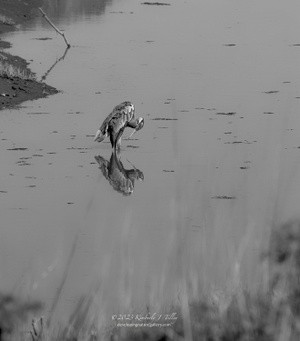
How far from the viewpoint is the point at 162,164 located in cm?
1733

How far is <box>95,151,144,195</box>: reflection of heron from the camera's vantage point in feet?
52.4

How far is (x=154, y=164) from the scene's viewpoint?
17.3 m

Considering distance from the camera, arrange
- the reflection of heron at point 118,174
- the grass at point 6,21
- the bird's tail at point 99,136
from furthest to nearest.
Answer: the grass at point 6,21, the bird's tail at point 99,136, the reflection of heron at point 118,174

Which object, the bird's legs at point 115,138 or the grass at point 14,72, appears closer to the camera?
the bird's legs at point 115,138

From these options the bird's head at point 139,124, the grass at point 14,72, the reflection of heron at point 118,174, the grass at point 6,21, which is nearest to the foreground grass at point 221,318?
the reflection of heron at point 118,174

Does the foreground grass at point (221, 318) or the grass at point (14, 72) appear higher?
the foreground grass at point (221, 318)

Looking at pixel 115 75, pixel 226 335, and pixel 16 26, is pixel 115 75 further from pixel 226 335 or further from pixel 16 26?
pixel 226 335

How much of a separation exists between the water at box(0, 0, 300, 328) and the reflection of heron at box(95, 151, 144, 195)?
0.11 metres

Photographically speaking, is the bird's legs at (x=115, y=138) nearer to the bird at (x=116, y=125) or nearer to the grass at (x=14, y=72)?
the bird at (x=116, y=125)

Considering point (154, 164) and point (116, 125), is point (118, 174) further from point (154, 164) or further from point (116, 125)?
point (116, 125)

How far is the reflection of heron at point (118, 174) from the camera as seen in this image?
52.4ft

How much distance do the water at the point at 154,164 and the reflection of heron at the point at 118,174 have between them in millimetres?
106

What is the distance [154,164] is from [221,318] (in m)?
10.2

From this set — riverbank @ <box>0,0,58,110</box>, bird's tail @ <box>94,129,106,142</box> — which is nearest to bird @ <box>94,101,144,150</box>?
bird's tail @ <box>94,129,106,142</box>
